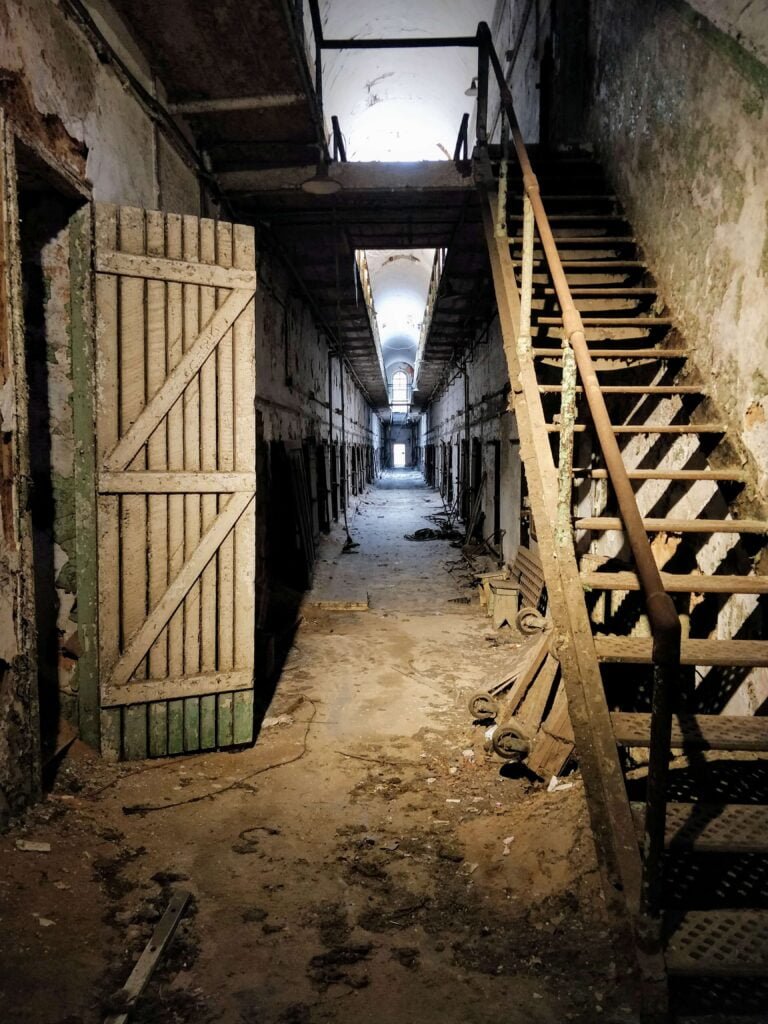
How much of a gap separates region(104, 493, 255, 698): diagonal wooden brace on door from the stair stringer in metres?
2.08

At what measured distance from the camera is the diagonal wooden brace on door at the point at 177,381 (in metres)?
3.89

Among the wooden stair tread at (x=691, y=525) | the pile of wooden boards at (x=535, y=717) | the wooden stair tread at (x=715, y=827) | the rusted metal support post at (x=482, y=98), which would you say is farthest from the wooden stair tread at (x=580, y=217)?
the wooden stair tread at (x=715, y=827)

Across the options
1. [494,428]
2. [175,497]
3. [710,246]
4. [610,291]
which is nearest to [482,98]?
[610,291]

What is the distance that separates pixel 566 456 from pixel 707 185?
2746 millimetres

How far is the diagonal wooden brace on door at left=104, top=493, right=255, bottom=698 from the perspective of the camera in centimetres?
401

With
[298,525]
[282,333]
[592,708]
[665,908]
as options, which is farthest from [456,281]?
[665,908]

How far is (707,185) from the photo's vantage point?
414cm

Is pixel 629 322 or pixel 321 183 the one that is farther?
pixel 321 183

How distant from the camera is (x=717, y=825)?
2309mm

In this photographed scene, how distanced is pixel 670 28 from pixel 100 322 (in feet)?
16.7

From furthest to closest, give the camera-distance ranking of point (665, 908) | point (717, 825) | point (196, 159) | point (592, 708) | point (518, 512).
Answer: point (518, 512) < point (196, 159) < point (592, 708) < point (717, 825) < point (665, 908)

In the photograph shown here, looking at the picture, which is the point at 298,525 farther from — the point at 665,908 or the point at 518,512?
the point at 665,908

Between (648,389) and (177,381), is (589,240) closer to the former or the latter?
(648,389)

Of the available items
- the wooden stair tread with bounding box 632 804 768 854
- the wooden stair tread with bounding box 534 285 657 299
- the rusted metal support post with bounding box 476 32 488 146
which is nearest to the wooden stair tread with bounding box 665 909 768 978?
the wooden stair tread with bounding box 632 804 768 854
